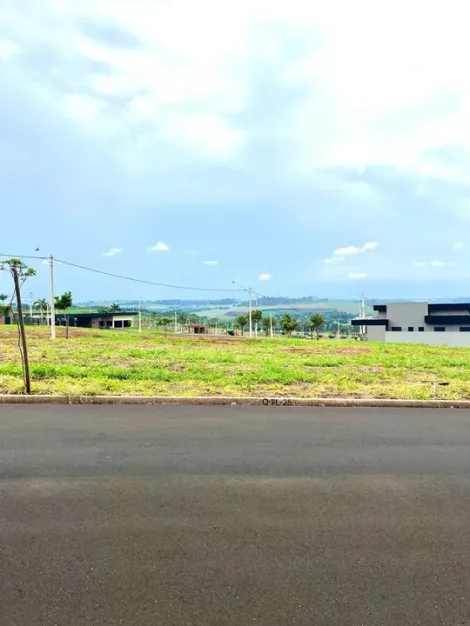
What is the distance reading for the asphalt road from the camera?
2.55 m

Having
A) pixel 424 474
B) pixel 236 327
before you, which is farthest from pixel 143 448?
pixel 236 327

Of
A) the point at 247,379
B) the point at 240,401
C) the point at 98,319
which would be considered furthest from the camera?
the point at 98,319

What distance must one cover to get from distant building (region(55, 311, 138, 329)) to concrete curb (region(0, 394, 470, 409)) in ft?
279

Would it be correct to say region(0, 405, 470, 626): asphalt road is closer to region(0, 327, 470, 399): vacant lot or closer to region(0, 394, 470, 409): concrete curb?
region(0, 394, 470, 409): concrete curb

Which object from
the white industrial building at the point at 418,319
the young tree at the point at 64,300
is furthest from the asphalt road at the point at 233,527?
the young tree at the point at 64,300

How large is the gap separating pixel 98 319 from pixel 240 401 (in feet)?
321

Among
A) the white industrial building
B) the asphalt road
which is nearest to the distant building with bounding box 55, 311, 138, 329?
the white industrial building

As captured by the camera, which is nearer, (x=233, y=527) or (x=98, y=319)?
(x=233, y=527)

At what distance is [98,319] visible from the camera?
331 feet

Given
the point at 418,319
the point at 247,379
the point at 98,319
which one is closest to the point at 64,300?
the point at 98,319

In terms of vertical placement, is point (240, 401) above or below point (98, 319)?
below

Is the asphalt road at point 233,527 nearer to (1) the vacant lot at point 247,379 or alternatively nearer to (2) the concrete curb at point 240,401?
(2) the concrete curb at point 240,401

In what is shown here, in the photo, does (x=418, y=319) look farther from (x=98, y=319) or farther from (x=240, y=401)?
(x=98, y=319)

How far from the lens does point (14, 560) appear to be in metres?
2.94
